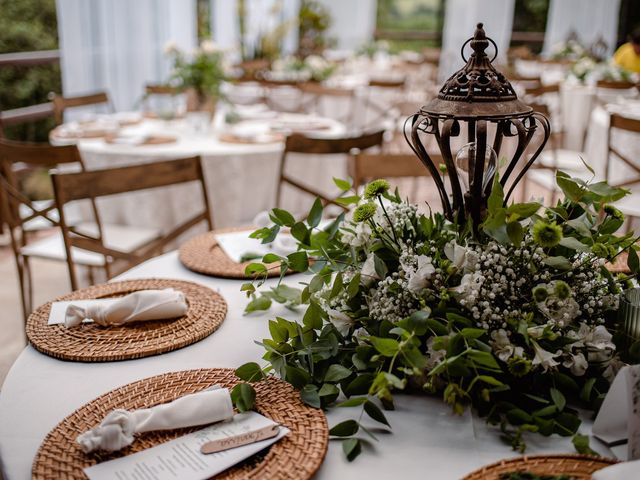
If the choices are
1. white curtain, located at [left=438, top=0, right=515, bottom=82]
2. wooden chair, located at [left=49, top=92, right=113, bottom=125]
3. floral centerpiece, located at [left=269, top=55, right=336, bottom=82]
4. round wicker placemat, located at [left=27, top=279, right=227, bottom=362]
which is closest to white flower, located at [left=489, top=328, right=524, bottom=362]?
round wicker placemat, located at [left=27, top=279, right=227, bottom=362]

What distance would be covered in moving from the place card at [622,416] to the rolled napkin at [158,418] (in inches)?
19.8

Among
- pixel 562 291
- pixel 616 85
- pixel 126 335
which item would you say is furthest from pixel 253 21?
pixel 562 291

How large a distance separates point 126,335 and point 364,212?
0.49 metres

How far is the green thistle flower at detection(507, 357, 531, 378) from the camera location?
858 millimetres

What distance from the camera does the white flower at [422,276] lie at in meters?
0.95

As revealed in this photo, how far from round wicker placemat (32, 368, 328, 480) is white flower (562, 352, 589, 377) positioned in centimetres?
35

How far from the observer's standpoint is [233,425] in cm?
89

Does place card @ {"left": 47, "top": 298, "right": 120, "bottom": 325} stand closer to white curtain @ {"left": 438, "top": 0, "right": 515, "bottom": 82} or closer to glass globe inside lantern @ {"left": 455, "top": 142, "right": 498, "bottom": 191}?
glass globe inside lantern @ {"left": 455, "top": 142, "right": 498, "bottom": 191}

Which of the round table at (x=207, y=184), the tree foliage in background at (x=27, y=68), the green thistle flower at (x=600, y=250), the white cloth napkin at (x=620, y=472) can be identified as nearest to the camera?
the white cloth napkin at (x=620, y=472)

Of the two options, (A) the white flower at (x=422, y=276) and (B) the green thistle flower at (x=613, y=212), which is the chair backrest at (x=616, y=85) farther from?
(A) the white flower at (x=422, y=276)

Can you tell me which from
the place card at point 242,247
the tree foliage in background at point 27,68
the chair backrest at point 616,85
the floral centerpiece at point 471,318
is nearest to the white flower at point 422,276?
the floral centerpiece at point 471,318

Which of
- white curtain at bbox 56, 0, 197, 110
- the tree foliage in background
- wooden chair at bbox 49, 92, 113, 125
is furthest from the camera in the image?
the tree foliage in background

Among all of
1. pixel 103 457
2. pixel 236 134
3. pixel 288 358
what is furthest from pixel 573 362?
pixel 236 134

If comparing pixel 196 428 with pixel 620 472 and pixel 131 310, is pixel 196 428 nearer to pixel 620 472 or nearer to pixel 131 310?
pixel 131 310
